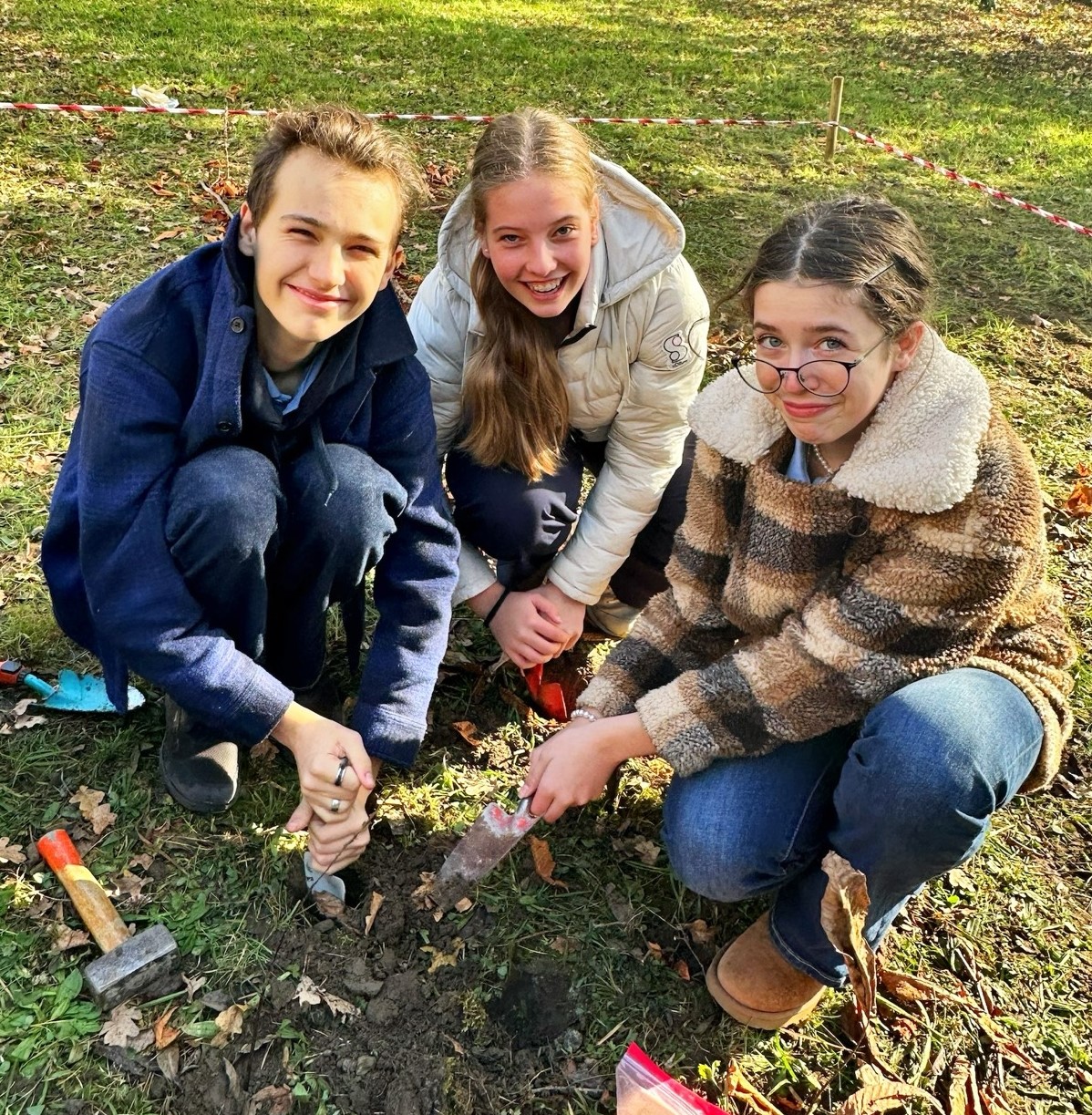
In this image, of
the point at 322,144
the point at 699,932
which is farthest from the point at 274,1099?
the point at 322,144

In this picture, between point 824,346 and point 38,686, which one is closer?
point 824,346

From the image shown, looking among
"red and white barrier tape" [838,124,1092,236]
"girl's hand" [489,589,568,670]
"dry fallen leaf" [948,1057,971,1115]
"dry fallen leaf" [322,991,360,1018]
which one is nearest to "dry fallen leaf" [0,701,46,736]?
"dry fallen leaf" [322,991,360,1018]

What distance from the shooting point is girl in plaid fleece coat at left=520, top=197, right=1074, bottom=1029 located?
1.77 meters

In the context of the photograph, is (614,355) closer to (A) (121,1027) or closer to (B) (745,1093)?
(B) (745,1093)

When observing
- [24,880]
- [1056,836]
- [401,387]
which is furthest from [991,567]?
[24,880]

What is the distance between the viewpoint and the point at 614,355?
254 cm

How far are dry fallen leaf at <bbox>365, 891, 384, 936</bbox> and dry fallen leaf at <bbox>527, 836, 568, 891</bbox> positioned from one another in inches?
14.4

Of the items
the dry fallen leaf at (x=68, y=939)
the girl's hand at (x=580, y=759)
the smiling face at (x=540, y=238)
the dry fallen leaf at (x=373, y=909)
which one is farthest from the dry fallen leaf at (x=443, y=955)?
the smiling face at (x=540, y=238)

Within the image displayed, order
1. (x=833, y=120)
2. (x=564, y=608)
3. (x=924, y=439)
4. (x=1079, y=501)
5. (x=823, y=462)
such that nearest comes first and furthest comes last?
(x=924, y=439) < (x=823, y=462) < (x=564, y=608) < (x=1079, y=501) < (x=833, y=120)

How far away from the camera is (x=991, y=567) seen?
178cm

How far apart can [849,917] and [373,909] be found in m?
1.02

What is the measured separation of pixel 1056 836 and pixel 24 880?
2467mm

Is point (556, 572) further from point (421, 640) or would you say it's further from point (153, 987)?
point (153, 987)

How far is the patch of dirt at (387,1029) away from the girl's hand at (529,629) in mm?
660
